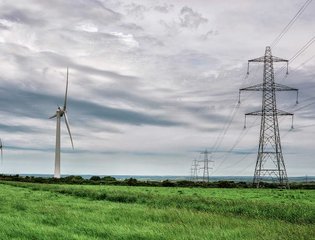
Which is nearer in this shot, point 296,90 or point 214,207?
point 214,207

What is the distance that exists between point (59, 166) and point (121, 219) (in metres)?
98.1

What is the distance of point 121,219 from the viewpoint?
2503 cm

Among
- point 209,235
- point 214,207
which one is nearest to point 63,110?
point 214,207

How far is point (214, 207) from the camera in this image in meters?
35.4

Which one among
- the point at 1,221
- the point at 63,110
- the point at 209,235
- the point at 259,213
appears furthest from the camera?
the point at 63,110

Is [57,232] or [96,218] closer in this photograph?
[57,232]

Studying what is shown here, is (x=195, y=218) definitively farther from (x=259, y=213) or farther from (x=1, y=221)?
(x=1, y=221)

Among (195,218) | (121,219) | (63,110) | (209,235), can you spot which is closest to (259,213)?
(195,218)

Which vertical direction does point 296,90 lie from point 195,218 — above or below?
Answer: above

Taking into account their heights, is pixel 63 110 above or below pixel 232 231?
above

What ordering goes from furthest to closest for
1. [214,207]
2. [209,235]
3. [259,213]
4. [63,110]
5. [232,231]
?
1. [63,110]
2. [214,207]
3. [259,213]
4. [232,231]
5. [209,235]

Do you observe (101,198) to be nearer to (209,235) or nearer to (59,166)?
(209,235)

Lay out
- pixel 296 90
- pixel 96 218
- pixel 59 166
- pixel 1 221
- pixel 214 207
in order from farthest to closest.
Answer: pixel 59 166 → pixel 296 90 → pixel 214 207 → pixel 96 218 → pixel 1 221

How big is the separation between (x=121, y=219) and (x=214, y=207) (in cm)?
1230
